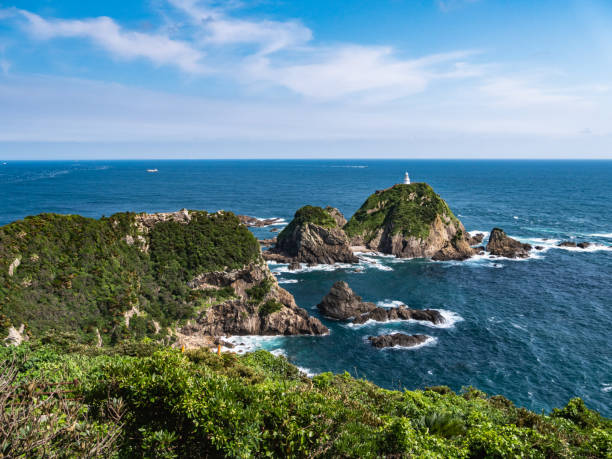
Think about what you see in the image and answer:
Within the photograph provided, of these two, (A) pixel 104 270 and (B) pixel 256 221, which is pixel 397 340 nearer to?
(A) pixel 104 270

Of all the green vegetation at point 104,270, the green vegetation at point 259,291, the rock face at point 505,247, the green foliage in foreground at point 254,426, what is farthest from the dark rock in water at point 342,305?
the rock face at point 505,247

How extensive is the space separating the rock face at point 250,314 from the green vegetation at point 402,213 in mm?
48345

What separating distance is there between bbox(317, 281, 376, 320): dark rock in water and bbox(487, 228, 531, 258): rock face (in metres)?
46.5

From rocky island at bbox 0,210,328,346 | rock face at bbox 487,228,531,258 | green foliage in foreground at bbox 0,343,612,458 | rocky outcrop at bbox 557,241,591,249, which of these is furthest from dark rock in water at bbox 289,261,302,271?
rocky outcrop at bbox 557,241,591,249

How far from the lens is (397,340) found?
50188 mm

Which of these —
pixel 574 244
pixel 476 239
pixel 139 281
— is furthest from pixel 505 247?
pixel 139 281

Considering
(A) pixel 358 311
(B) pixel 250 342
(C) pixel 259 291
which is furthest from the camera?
(A) pixel 358 311

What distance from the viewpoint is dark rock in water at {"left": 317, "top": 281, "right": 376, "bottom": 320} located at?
58.6 m

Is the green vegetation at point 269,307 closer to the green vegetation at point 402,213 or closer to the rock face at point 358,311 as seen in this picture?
the rock face at point 358,311

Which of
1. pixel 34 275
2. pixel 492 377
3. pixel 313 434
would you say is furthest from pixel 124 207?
pixel 313 434

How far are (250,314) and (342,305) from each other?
15421 millimetres

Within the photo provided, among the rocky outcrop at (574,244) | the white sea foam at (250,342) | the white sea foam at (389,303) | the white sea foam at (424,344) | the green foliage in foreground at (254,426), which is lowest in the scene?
the white sea foam at (250,342)

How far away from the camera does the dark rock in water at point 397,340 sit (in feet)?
163

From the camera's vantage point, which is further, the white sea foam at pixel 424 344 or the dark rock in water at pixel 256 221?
the dark rock in water at pixel 256 221
